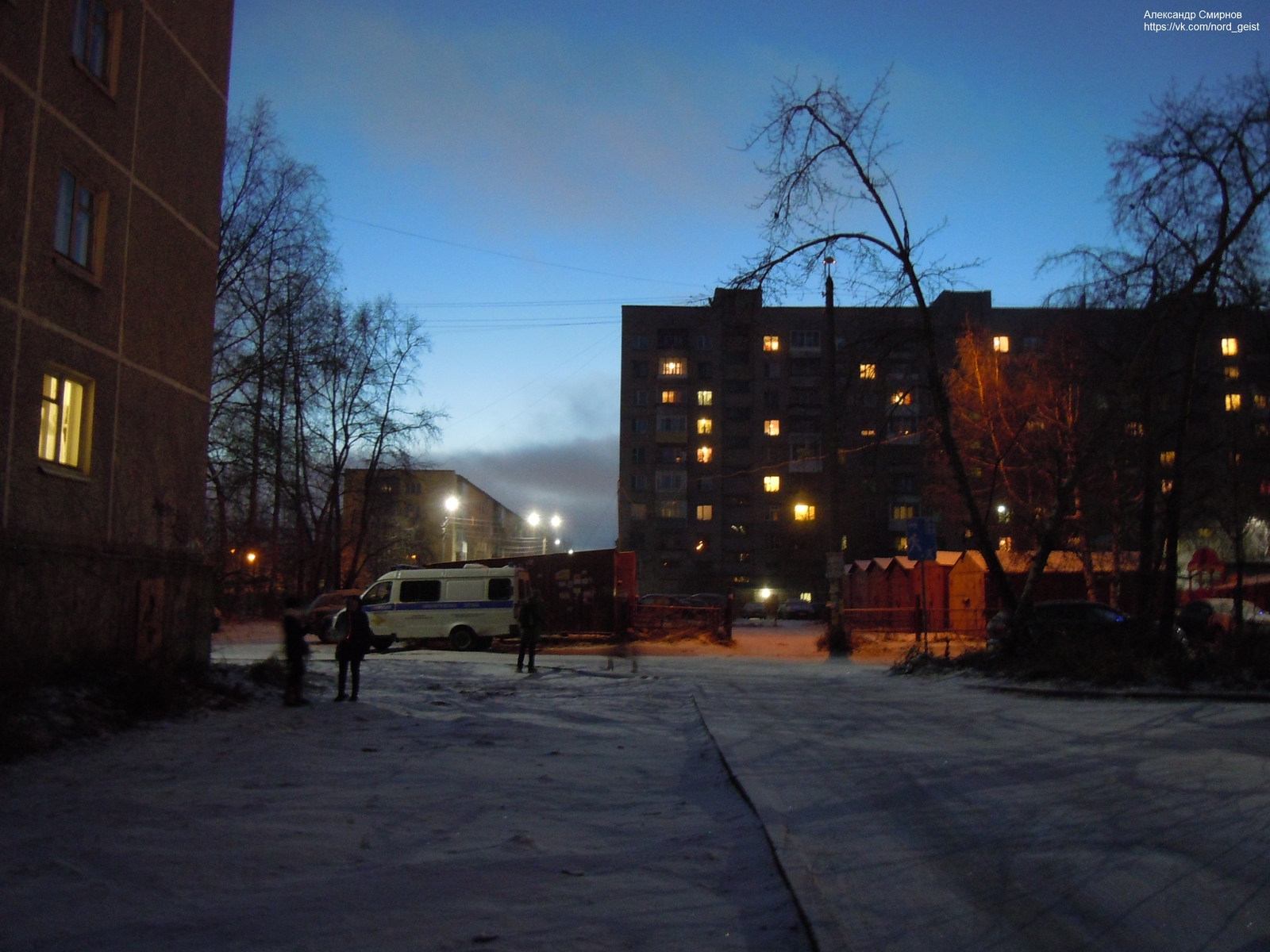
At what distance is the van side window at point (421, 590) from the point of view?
98.9 ft

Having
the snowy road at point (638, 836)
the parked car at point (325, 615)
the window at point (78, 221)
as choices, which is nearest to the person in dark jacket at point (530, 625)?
the snowy road at point (638, 836)

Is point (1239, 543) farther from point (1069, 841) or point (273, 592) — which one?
point (273, 592)

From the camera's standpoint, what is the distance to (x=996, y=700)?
16156mm

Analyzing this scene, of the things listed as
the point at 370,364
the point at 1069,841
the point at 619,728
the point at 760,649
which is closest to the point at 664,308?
the point at 370,364

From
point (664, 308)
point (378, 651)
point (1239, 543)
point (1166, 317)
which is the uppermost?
point (664, 308)

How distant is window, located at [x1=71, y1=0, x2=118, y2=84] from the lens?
13.8m

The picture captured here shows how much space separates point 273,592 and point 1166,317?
145 feet

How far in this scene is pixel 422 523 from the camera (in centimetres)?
8819

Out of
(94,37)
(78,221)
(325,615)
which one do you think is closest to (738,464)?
(325,615)

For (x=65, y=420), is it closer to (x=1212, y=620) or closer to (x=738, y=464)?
(x=1212, y=620)

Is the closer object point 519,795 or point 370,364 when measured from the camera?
point 519,795

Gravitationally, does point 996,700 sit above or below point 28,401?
below

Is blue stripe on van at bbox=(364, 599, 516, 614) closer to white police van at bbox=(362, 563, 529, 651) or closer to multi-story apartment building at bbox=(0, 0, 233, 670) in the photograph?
white police van at bbox=(362, 563, 529, 651)

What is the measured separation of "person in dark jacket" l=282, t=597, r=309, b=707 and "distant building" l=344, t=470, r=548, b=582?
1323 inches
